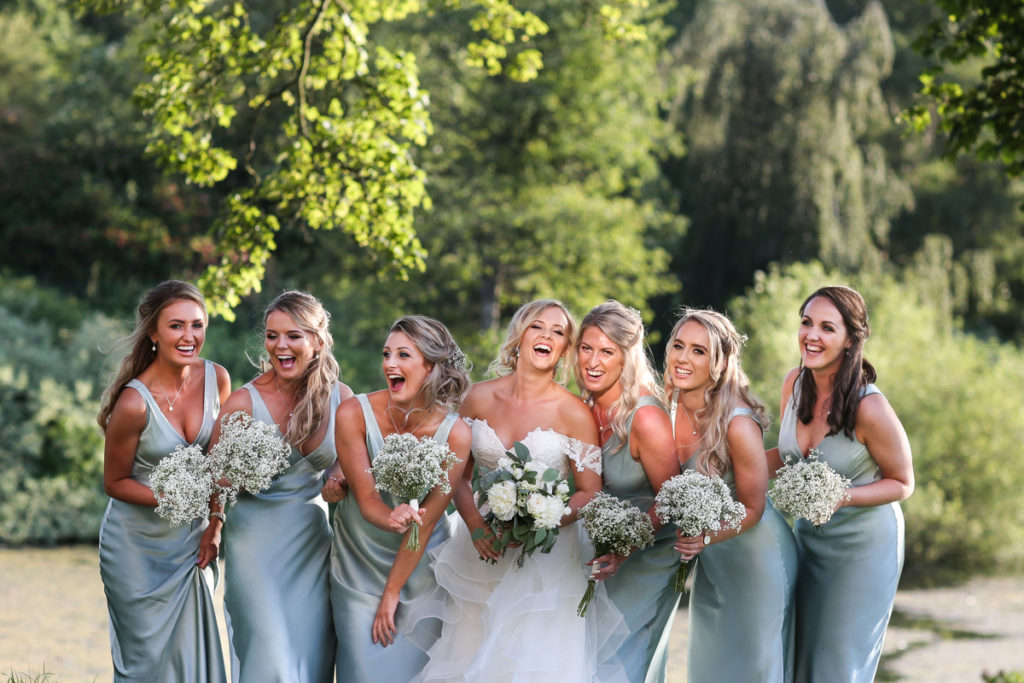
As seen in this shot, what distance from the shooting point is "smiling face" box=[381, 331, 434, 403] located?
→ 5699mm

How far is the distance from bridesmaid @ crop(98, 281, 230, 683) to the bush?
12914 mm

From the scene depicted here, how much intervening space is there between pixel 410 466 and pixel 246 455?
885mm

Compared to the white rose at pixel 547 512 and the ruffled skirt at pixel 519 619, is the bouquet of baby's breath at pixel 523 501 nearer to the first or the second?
the white rose at pixel 547 512

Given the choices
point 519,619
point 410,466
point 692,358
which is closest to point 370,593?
point 519,619

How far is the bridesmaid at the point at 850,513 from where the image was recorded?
5.84 meters

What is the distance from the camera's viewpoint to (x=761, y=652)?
18.8 ft

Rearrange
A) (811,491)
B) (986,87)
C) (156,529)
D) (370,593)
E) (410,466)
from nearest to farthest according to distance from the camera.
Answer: (410,466) < (811,491) < (370,593) < (156,529) < (986,87)

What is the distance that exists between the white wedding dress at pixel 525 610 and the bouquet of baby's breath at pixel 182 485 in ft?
4.03

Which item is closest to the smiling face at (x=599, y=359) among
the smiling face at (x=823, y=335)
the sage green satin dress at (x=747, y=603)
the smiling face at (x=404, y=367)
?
the sage green satin dress at (x=747, y=603)

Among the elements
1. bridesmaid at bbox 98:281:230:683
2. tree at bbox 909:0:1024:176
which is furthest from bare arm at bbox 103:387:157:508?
tree at bbox 909:0:1024:176

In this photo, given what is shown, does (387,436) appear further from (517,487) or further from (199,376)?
(199,376)

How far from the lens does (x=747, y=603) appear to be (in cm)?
577

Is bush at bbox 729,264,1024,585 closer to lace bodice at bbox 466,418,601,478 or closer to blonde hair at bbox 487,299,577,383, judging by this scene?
blonde hair at bbox 487,299,577,383

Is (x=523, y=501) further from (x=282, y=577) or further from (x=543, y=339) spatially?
(x=282, y=577)
